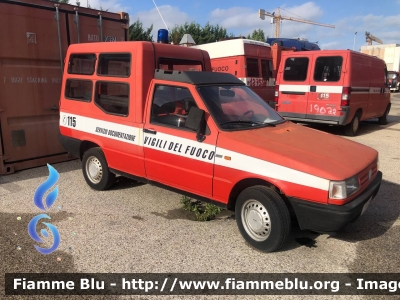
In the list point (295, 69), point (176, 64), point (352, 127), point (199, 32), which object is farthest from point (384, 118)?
point (199, 32)

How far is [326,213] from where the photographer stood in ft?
9.88

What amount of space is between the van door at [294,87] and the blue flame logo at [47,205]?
691 cm

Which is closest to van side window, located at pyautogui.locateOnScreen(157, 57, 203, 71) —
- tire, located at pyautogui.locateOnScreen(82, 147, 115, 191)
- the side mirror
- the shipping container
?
the side mirror

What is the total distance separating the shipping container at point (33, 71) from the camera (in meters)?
5.73

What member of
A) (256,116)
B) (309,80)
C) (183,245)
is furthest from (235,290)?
(309,80)

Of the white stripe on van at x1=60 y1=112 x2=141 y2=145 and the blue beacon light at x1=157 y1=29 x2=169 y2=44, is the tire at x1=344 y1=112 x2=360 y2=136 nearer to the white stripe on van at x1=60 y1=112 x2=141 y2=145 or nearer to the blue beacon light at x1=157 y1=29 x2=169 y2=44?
the blue beacon light at x1=157 y1=29 x2=169 y2=44

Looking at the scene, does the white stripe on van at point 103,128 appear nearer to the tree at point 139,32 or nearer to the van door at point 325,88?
the van door at point 325,88

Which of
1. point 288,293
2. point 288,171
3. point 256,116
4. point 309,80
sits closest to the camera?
point 288,293

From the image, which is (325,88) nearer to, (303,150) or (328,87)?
(328,87)

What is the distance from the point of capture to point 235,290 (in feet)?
9.53

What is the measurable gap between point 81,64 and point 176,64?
1.48 meters

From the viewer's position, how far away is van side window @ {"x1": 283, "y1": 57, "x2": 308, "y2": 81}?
31.4 ft

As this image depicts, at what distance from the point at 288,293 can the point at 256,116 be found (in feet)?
6.87

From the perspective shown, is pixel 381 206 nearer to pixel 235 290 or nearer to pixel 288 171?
pixel 288 171
